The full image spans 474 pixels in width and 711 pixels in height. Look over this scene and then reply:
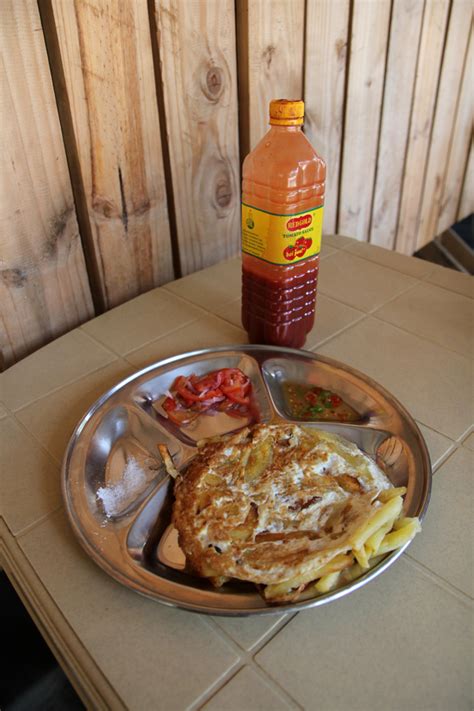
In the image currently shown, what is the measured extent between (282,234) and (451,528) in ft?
1.98

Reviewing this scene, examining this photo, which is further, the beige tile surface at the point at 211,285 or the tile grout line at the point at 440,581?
the beige tile surface at the point at 211,285

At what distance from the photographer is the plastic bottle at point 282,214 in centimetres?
108

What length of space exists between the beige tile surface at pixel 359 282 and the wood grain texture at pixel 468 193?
5.10 feet

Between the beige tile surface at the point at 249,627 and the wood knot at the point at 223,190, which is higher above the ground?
the wood knot at the point at 223,190

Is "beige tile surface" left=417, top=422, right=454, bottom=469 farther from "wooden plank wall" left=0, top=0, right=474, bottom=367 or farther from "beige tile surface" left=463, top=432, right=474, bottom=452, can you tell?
"wooden plank wall" left=0, top=0, right=474, bottom=367

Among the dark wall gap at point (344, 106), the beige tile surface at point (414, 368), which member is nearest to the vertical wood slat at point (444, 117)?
the dark wall gap at point (344, 106)

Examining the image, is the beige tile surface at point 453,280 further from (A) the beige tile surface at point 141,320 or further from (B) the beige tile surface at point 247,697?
(B) the beige tile surface at point 247,697

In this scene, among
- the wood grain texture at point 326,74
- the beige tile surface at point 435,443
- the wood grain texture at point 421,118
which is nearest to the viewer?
the beige tile surface at point 435,443

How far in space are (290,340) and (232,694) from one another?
0.76 m

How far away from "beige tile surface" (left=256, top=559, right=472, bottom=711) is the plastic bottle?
0.61m

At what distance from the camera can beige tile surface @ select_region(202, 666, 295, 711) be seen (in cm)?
65

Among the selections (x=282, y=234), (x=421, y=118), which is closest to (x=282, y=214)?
(x=282, y=234)

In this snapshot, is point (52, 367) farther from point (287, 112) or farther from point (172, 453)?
point (287, 112)

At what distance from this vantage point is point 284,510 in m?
0.84
